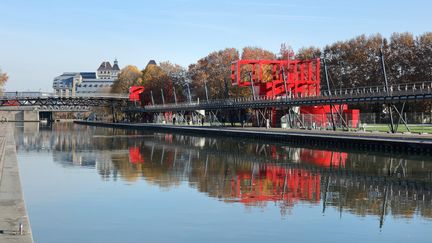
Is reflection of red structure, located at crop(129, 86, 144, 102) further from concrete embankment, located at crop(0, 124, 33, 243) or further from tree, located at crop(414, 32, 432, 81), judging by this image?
concrete embankment, located at crop(0, 124, 33, 243)

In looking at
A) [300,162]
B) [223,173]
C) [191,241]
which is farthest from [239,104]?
[191,241]

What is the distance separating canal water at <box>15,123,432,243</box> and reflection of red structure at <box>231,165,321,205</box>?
0.05 m

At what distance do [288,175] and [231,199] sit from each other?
1004 cm

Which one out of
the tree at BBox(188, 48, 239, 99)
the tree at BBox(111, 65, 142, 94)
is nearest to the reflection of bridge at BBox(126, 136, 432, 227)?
the tree at BBox(188, 48, 239, 99)

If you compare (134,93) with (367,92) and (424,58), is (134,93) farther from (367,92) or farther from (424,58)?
(367,92)

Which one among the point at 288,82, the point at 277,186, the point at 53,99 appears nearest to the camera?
the point at 277,186

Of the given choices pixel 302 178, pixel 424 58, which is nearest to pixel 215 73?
pixel 424 58

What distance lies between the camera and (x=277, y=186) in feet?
99.8

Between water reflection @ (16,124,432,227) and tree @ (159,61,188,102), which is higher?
tree @ (159,61,188,102)

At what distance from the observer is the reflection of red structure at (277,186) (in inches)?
1049

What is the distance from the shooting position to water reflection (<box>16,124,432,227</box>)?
25516mm

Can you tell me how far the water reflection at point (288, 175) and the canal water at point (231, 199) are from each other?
0.20 ft

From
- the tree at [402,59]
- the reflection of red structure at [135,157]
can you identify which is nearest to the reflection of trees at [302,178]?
the reflection of red structure at [135,157]

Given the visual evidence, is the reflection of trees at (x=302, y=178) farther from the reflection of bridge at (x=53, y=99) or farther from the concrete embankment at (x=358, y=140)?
the reflection of bridge at (x=53, y=99)
